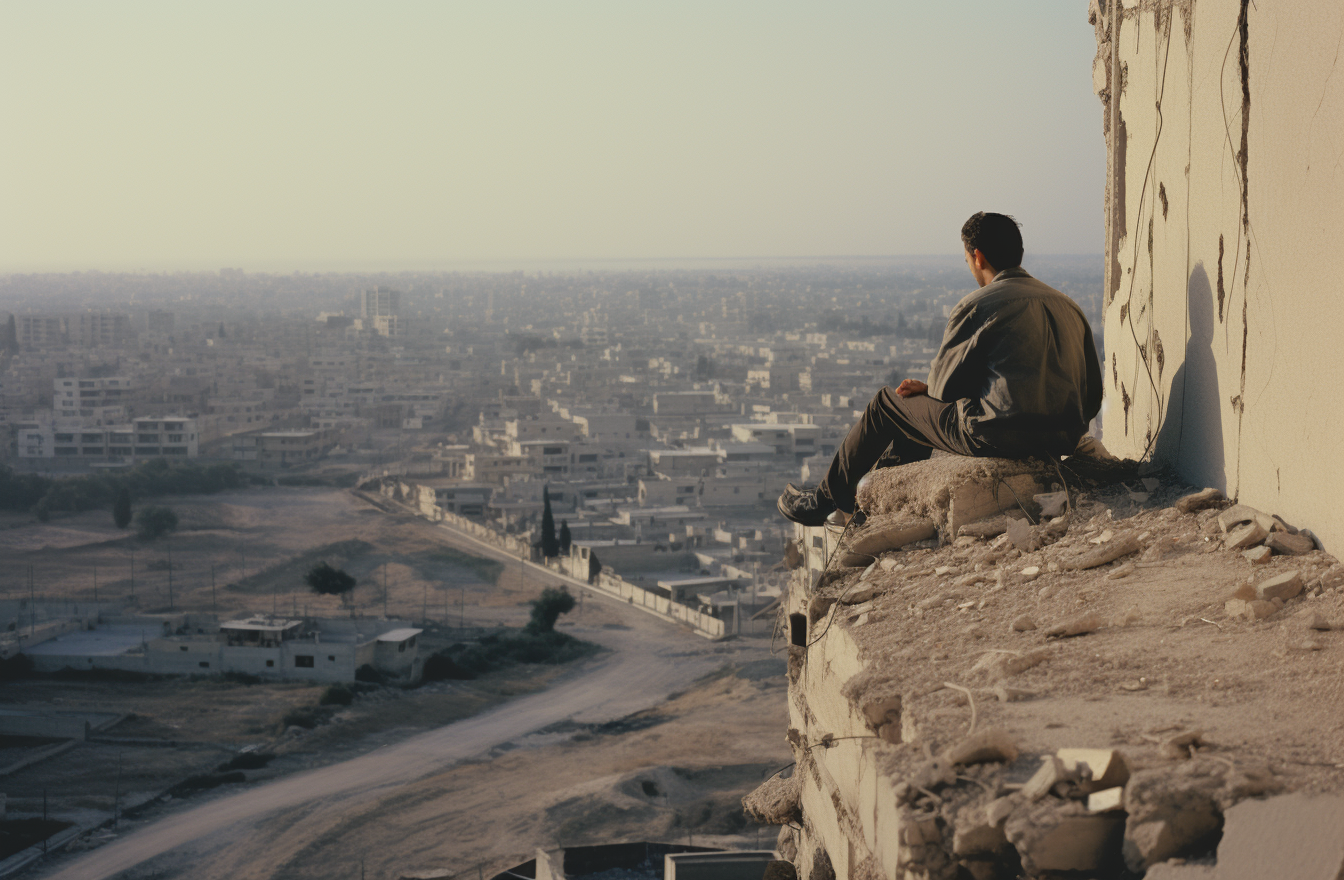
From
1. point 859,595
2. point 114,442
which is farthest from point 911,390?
point 114,442

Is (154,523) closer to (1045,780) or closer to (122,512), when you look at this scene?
(122,512)

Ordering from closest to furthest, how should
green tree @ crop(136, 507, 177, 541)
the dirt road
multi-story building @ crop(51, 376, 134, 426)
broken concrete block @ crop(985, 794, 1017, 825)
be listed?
broken concrete block @ crop(985, 794, 1017, 825) < the dirt road < green tree @ crop(136, 507, 177, 541) < multi-story building @ crop(51, 376, 134, 426)

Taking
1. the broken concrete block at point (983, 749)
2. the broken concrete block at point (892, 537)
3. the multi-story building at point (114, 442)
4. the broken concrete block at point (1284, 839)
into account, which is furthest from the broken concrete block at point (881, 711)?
the multi-story building at point (114, 442)

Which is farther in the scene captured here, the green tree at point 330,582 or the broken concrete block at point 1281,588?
the green tree at point 330,582

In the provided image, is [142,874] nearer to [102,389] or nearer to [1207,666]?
[1207,666]

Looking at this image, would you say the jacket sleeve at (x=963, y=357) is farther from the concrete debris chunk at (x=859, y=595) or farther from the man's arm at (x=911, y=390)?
the concrete debris chunk at (x=859, y=595)

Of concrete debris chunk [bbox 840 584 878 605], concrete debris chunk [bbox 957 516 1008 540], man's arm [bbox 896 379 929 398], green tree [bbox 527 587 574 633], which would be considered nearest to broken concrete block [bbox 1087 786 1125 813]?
concrete debris chunk [bbox 840 584 878 605]

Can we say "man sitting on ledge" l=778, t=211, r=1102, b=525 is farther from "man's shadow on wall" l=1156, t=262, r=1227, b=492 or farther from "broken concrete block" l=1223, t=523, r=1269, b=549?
"broken concrete block" l=1223, t=523, r=1269, b=549
